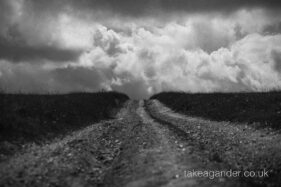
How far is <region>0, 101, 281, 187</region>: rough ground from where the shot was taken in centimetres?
1030

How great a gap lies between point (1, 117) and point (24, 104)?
522cm

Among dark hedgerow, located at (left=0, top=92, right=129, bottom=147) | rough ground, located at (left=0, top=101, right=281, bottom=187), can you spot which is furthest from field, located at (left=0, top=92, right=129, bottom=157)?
rough ground, located at (left=0, top=101, right=281, bottom=187)

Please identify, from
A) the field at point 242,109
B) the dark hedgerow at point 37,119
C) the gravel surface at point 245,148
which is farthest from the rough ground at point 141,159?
the field at point 242,109

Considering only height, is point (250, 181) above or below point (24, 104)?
below

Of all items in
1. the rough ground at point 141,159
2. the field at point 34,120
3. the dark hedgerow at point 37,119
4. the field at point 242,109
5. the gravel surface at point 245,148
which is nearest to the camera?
the rough ground at point 141,159

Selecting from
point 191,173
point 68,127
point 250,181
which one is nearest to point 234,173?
point 250,181

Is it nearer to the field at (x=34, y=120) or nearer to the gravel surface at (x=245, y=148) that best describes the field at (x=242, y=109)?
the gravel surface at (x=245, y=148)

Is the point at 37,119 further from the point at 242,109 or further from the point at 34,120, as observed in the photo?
the point at 242,109

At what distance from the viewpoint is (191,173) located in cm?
1070

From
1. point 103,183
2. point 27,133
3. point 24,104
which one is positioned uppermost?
point 24,104

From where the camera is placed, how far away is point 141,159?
12953 mm

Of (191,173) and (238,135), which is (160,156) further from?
(238,135)

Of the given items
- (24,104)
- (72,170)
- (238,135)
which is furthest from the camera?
(24,104)

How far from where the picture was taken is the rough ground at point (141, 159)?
10.3 m
